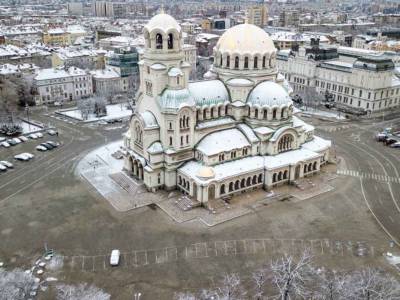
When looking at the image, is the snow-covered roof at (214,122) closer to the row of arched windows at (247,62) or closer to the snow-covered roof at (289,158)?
the snow-covered roof at (289,158)

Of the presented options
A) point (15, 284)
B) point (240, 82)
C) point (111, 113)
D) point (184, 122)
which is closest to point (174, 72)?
point (184, 122)

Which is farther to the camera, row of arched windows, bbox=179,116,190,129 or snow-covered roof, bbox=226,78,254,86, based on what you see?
snow-covered roof, bbox=226,78,254,86

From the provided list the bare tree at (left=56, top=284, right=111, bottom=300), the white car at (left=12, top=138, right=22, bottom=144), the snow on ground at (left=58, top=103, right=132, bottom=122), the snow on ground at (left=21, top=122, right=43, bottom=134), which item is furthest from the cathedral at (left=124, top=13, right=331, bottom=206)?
the snow on ground at (left=58, top=103, right=132, bottom=122)

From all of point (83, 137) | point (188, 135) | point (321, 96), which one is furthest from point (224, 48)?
point (321, 96)

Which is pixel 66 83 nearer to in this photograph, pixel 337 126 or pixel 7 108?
pixel 7 108

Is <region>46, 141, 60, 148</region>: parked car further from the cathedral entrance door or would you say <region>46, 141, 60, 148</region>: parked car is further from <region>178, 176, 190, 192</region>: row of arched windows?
the cathedral entrance door

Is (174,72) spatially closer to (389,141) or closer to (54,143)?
(54,143)

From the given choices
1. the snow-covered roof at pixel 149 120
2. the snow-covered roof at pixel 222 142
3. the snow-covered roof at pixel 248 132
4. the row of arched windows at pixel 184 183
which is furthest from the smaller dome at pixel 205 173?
the snow-covered roof at pixel 149 120
